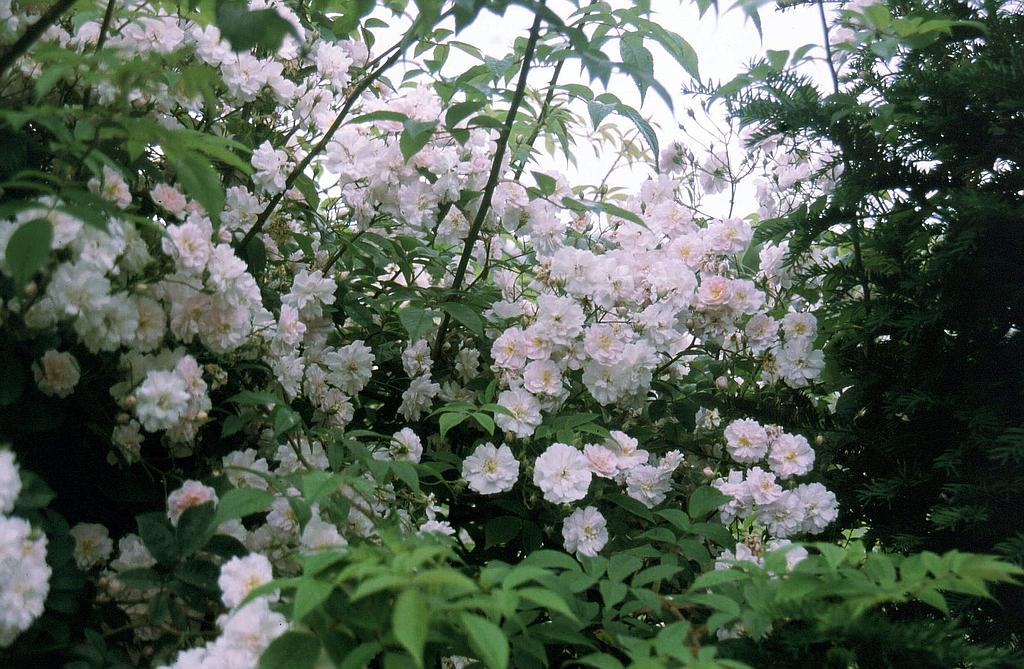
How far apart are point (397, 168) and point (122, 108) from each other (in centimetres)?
65

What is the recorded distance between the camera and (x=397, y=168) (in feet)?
4.64

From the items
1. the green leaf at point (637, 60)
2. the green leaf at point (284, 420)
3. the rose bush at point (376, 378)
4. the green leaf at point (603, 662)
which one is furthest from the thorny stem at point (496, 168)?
the green leaf at point (603, 662)

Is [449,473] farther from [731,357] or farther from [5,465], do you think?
[5,465]

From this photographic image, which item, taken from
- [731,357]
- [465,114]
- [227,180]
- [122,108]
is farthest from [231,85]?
[731,357]

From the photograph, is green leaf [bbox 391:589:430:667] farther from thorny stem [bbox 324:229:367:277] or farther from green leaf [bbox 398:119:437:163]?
thorny stem [bbox 324:229:367:277]

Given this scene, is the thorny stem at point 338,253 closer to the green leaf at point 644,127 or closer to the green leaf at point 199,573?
the green leaf at point 644,127

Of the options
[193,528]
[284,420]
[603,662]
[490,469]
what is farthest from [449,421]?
[603,662]

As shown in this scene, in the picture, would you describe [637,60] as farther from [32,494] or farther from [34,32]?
[32,494]

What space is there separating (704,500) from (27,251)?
0.85 m

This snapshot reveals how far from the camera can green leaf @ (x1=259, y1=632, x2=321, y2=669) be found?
0.73 meters

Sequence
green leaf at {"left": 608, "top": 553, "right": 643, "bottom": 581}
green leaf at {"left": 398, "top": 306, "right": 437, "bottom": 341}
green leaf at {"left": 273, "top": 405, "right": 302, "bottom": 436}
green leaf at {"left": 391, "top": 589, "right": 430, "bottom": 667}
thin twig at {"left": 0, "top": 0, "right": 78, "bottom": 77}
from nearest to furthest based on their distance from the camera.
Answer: green leaf at {"left": 391, "top": 589, "right": 430, "bottom": 667}, thin twig at {"left": 0, "top": 0, "right": 78, "bottom": 77}, green leaf at {"left": 608, "top": 553, "right": 643, "bottom": 581}, green leaf at {"left": 273, "top": 405, "right": 302, "bottom": 436}, green leaf at {"left": 398, "top": 306, "right": 437, "bottom": 341}

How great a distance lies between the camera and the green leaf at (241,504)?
87 cm

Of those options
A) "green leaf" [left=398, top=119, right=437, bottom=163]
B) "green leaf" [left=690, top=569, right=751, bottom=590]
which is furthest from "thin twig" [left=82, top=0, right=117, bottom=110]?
"green leaf" [left=690, top=569, right=751, bottom=590]

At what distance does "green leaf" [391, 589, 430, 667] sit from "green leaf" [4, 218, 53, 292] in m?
0.42
